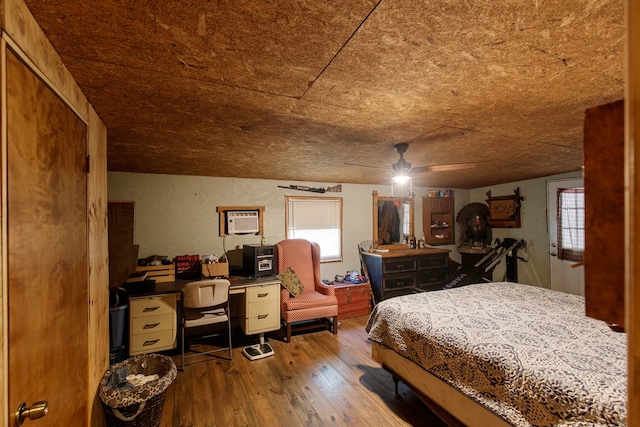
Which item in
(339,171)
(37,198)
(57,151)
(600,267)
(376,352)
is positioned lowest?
(376,352)

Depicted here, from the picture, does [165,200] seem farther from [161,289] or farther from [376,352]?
[376,352]

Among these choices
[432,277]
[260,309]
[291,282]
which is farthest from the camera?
[432,277]

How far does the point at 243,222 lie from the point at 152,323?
170 cm

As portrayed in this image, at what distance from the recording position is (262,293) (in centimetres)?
353

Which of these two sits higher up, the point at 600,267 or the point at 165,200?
the point at 165,200

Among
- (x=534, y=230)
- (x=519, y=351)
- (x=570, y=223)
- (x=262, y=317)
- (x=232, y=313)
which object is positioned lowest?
(x=232, y=313)

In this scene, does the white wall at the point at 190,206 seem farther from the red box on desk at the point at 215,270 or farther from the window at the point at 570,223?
the window at the point at 570,223

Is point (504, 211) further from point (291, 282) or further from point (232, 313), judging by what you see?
point (232, 313)

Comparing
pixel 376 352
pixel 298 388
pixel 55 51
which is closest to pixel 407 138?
pixel 376 352

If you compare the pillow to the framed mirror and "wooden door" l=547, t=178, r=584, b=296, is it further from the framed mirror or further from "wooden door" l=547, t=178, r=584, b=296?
"wooden door" l=547, t=178, r=584, b=296

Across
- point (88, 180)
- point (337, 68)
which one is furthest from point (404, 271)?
point (88, 180)

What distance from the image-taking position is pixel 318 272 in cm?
430

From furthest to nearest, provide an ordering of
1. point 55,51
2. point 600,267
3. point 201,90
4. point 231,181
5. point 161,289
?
1. point 231,181
2. point 161,289
3. point 201,90
4. point 55,51
5. point 600,267

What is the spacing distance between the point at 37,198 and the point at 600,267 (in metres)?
1.57
